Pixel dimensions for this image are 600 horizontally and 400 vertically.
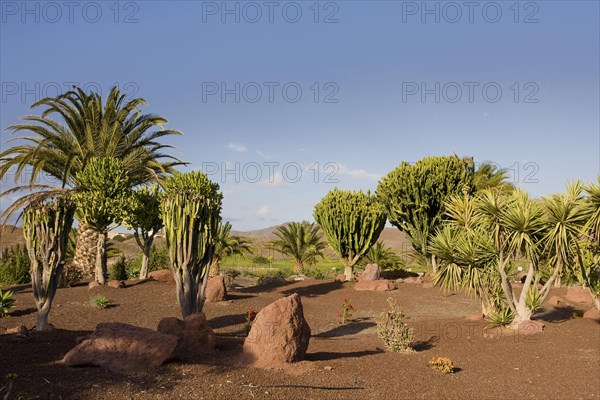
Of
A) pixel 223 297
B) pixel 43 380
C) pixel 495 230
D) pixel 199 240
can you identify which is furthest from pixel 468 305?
pixel 43 380

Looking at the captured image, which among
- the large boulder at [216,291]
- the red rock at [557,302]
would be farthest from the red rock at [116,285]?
the red rock at [557,302]

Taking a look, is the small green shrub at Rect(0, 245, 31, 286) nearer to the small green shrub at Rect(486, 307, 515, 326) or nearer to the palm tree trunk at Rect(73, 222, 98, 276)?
the palm tree trunk at Rect(73, 222, 98, 276)

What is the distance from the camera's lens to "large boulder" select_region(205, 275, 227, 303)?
692 inches

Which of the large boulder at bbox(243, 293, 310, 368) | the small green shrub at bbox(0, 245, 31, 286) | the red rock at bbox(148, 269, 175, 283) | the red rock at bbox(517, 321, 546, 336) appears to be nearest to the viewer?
the large boulder at bbox(243, 293, 310, 368)

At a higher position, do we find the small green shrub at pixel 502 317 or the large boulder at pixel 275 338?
the large boulder at pixel 275 338

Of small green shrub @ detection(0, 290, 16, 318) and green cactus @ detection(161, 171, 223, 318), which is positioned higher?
green cactus @ detection(161, 171, 223, 318)

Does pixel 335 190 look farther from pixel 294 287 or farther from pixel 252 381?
pixel 252 381

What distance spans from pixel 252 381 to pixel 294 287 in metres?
15.1

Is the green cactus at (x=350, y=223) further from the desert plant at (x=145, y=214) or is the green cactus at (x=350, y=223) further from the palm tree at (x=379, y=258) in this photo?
the desert plant at (x=145, y=214)

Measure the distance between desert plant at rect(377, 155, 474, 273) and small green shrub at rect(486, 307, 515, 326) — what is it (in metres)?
10.5

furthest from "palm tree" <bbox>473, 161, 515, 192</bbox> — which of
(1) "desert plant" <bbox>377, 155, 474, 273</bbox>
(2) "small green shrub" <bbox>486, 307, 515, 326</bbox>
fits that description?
(2) "small green shrub" <bbox>486, 307, 515, 326</bbox>

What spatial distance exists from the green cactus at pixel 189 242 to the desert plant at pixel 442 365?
5.84 m

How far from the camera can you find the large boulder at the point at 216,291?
57.7 feet

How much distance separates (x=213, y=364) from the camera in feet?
27.2
